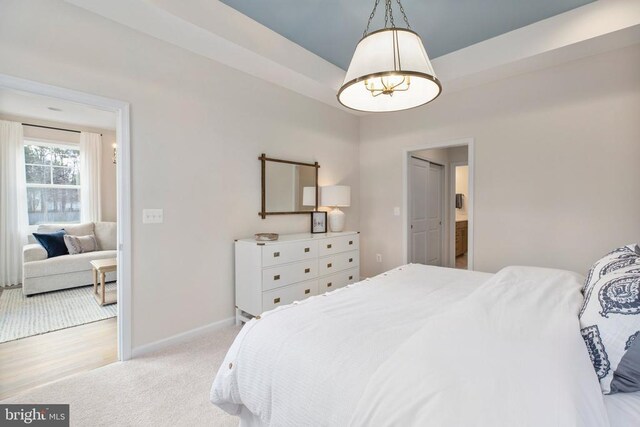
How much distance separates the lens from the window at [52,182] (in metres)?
4.75

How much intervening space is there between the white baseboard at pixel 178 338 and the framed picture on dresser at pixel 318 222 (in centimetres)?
148

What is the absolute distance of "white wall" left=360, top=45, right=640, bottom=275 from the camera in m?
2.71

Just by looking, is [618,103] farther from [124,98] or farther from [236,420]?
[124,98]

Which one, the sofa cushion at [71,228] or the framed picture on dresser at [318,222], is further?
the sofa cushion at [71,228]

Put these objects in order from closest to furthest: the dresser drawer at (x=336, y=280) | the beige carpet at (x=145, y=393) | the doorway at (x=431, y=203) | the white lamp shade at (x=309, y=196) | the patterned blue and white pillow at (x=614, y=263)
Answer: the patterned blue and white pillow at (x=614, y=263)
the beige carpet at (x=145, y=393)
the dresser drawer at (x=336, y=280)
the white lamp shade at (x=309, y=196)
the doorway at (x=431, y=203)

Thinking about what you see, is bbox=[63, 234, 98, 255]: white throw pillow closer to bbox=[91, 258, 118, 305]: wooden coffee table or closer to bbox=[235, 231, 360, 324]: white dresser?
bbox=[91, 258, 118, 305]: wooden coffee table

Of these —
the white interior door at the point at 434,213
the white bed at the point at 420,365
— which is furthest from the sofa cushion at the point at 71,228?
the white interior door at the point at 434,213

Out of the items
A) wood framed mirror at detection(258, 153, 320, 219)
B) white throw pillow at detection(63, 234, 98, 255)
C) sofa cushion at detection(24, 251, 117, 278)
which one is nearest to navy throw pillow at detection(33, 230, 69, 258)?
white throw pillow at detection(63, 234, 98, 255)

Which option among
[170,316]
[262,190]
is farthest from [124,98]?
[170,316]

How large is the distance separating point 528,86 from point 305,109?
253 centimetres

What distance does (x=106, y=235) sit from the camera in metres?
4.96

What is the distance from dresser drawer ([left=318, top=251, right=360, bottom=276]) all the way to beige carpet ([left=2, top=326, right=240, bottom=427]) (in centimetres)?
134

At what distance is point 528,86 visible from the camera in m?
3.16

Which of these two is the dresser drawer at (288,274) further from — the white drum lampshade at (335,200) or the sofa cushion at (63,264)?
the sofa cushion at (63,264)
